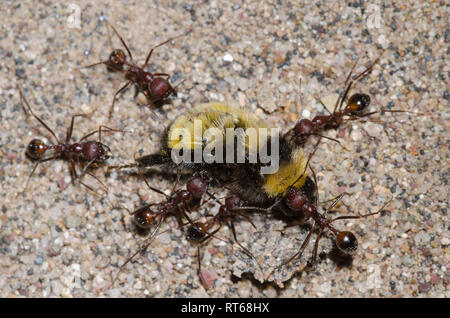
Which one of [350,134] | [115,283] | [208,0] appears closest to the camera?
[115,283]

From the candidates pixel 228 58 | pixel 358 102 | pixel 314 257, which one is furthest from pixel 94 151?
pixel 358 102

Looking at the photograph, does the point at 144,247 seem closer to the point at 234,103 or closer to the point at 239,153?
the point at 239,153

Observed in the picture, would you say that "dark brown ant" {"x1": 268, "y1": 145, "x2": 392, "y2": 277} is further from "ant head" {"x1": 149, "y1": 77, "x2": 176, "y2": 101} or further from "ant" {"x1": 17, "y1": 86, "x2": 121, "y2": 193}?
"ant" {"x1": 17, "y1": 86, "x2": 121, "y2": 193}

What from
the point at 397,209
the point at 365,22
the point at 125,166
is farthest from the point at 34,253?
the point at 365,22

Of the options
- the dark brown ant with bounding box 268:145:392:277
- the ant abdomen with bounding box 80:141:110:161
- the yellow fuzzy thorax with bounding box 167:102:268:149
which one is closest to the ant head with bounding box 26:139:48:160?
the ant abdomen with bounding box 80:141:110:161

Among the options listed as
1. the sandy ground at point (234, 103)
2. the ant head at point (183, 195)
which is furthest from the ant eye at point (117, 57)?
the ant head at point (183, 195)

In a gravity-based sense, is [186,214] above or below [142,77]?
below

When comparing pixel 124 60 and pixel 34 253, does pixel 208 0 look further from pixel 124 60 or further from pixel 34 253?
pixel 34 253
